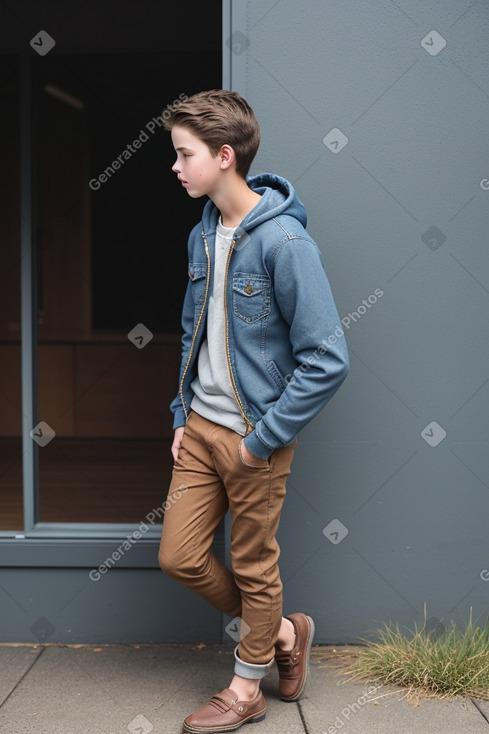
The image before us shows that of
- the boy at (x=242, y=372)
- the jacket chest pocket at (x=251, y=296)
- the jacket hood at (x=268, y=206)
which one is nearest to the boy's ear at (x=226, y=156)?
the boy at (x=242, y=372)

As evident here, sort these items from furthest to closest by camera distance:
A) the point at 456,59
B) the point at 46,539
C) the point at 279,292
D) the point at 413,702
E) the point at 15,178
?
the point at 15,178 → the point at 46,539 → the point at 456,59 → the point at 413,702 → the point at 279,292

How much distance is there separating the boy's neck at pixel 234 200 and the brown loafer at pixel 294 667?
4.74ft

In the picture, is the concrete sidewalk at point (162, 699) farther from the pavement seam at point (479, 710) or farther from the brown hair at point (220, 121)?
the brown hair at point (220, 121)

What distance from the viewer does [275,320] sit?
8.90 feet

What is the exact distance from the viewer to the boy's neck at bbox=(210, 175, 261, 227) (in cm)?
274

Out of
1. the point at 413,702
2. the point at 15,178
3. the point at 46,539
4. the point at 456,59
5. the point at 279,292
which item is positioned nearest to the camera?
the point at 279,292

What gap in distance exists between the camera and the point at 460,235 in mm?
3340

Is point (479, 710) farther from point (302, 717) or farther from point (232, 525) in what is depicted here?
point (232, 525)

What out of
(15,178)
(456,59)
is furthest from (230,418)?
(15,178)

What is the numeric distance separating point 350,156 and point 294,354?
1033mm

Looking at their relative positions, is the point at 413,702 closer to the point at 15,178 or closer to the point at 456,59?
the point at 456,59

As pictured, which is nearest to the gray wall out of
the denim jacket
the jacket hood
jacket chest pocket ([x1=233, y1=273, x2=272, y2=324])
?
the jacket hood

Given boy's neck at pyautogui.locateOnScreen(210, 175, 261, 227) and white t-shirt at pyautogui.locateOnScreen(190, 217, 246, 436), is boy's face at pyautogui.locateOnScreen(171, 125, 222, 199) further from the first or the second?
white t-shirt at pyautogui.locateOnScreen(190, 217, 246, 436)

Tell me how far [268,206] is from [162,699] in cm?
173
